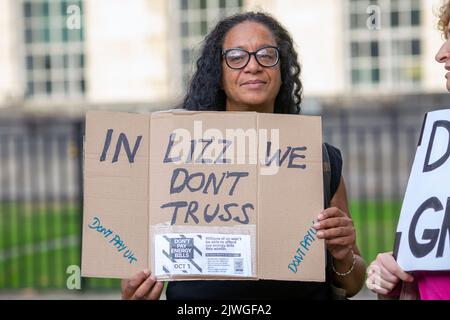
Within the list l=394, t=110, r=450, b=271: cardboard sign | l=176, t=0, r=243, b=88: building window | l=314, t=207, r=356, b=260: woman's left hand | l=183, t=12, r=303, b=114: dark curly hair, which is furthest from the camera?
l=176, t=0, r=243, b=88: building window

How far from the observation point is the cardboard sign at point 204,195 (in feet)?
9.49

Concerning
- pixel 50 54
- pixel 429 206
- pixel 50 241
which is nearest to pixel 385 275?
pixel 429 206

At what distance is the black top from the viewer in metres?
2.96

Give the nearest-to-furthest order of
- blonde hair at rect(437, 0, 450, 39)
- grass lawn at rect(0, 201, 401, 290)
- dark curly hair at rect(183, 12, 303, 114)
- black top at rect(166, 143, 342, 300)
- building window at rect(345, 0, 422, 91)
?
blonde hair at rect(437, 0, 450, 39) → black top at rect(166, 143, 342, 300) → dark curly hair at rect(183, 12, 303, 114) → grass lawn at rect(0, 201, 401, 290) → building window at rect(345, 0, 422, 91)

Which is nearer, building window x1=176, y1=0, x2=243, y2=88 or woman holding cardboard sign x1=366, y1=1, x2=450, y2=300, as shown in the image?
woman holding cardboard sign x1=366, y1=1, x2=450, y2=300

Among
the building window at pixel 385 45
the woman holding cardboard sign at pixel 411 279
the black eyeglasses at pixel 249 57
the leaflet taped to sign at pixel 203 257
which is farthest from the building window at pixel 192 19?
the woman holding cardboard sign at pixel 411 279

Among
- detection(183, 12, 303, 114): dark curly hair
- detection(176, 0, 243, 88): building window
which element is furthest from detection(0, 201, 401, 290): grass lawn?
detection(176, 0, 243, 88): building window

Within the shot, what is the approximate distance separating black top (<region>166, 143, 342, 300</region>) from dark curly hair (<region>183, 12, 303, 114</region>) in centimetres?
60

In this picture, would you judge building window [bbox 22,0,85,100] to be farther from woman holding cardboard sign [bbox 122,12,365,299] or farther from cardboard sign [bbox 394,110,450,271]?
cardboard sign [bbox 394,110,450,271]

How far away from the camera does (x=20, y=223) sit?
1190 cm

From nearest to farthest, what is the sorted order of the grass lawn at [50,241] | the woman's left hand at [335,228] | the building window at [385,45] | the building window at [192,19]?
1. the woman's left hand at [335,228]
2. the grass lawn at [50,241]
3. the building window at [385,45]
4. the building window at [192,19]

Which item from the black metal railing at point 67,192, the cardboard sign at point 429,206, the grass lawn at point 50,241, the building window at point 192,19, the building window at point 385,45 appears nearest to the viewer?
the cardboard sign at point 429,206

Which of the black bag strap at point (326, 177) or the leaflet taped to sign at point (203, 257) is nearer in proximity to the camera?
the leaflet taped to sign at point (203, 257)

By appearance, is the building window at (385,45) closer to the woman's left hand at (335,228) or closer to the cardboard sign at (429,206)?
the woman's left hand at (335,228)
